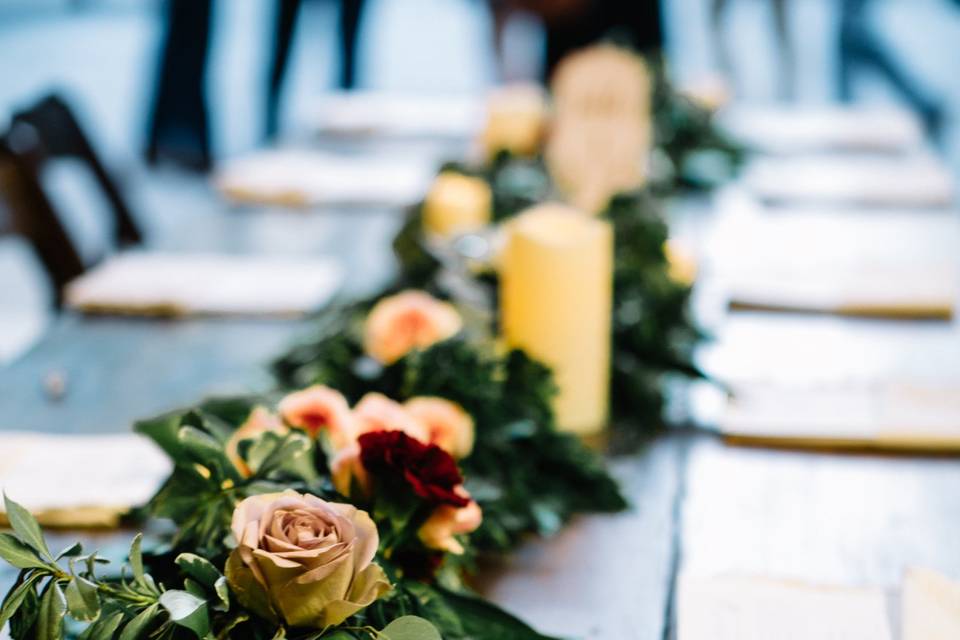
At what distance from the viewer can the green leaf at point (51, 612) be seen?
0.61 metres

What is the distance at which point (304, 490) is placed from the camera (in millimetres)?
750

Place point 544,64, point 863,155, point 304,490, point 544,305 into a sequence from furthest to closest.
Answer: point 544,64
point 863,155
point 544,305
point 304,490

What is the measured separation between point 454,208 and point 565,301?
0.58 m

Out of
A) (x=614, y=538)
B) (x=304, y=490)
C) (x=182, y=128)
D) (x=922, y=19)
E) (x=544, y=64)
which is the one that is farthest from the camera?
(x=922, y=19)

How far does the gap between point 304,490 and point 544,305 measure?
0.41 meters

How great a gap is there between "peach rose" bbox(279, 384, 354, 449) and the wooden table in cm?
17

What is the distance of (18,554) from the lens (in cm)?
62

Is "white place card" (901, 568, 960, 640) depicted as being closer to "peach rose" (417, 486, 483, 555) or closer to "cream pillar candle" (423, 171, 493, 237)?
"peach rose" (417, 486, 483, 555)

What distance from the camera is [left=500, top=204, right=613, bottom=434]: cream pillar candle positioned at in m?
1.09

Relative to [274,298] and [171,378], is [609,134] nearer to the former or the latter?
[274,298]

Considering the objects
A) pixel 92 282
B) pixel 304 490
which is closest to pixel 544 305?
pixel 304 490

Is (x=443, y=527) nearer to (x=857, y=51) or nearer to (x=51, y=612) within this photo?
(x=51, y=612)

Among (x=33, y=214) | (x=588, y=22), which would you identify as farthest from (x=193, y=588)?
(x=588, y=22)

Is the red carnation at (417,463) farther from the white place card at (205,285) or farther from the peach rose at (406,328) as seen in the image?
the white place card at (205,285)
